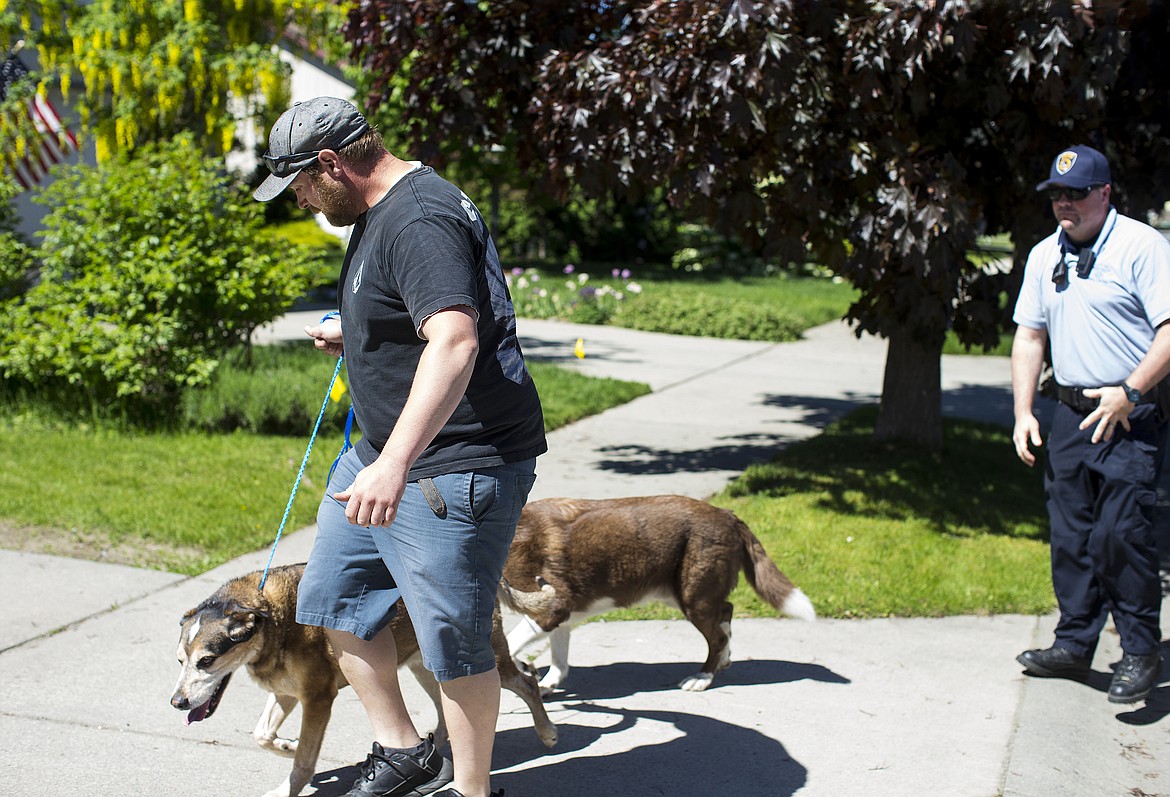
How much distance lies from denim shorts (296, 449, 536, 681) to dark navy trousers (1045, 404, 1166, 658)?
244 centimetres

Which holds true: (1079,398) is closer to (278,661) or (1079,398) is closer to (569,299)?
(278,661)

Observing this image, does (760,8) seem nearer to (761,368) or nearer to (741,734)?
(741,734)

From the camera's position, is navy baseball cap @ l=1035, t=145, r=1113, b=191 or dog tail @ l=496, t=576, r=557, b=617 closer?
dog tail @ l=496, t=576, r=557, b=617

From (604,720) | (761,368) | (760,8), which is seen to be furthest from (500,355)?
(761,368)

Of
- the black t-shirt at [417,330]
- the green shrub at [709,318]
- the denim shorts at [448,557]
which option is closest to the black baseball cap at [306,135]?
the black t-shirt at [417,330]

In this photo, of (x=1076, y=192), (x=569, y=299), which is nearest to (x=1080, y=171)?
(x=1076, y=192)

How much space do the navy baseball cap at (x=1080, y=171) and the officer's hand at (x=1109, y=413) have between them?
79 cm

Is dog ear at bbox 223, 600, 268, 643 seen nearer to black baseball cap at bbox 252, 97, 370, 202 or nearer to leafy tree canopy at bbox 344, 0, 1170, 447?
black baseball cap at bbox 252, 97, 370, 202

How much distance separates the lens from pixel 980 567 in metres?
6.13

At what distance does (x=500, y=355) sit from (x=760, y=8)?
3.58 meters

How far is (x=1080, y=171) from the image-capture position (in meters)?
4.49

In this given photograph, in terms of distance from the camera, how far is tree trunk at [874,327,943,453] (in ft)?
27.4

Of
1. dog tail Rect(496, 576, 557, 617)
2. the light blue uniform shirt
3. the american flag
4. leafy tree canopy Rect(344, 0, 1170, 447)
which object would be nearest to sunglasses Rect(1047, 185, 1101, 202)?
the light blue uniform shirt

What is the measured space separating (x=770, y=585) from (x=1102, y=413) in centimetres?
138
